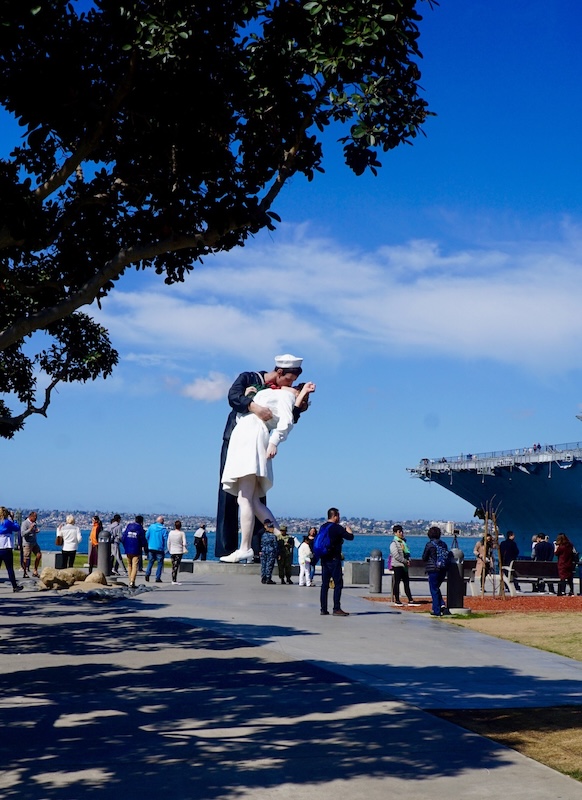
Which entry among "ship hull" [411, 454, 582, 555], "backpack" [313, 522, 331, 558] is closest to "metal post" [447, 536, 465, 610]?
"backpack" [313, 522, 331, 558]

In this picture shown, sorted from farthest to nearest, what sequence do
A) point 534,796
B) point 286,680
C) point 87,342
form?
point 87,342, point 286,680, point 534,796

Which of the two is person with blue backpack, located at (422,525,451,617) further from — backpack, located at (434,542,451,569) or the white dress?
the white dress

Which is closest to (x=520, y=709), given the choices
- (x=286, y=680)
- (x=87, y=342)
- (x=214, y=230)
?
(x=286, y=680)

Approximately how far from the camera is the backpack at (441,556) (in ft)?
54.8

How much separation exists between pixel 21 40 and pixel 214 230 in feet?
9.08

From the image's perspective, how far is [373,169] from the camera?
1073 centimetres

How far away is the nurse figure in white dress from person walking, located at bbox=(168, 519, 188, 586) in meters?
3.35

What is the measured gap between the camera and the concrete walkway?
5832 mm

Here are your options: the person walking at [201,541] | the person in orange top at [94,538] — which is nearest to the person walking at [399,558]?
the person in orange top at [94,538]

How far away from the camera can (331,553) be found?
52.2 ft

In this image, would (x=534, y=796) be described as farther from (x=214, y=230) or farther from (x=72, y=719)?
(x=214, y=230)

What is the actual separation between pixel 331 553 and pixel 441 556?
2187mm

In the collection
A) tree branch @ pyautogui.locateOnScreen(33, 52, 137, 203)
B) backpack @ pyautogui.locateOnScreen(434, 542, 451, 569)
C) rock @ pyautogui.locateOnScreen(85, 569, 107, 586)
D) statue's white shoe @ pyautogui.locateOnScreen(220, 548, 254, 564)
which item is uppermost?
tree branch @ pyautogui.locateOnScreen(33, 52, 137, 203)

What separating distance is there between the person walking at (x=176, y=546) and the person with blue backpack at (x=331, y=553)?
803 centimetres
